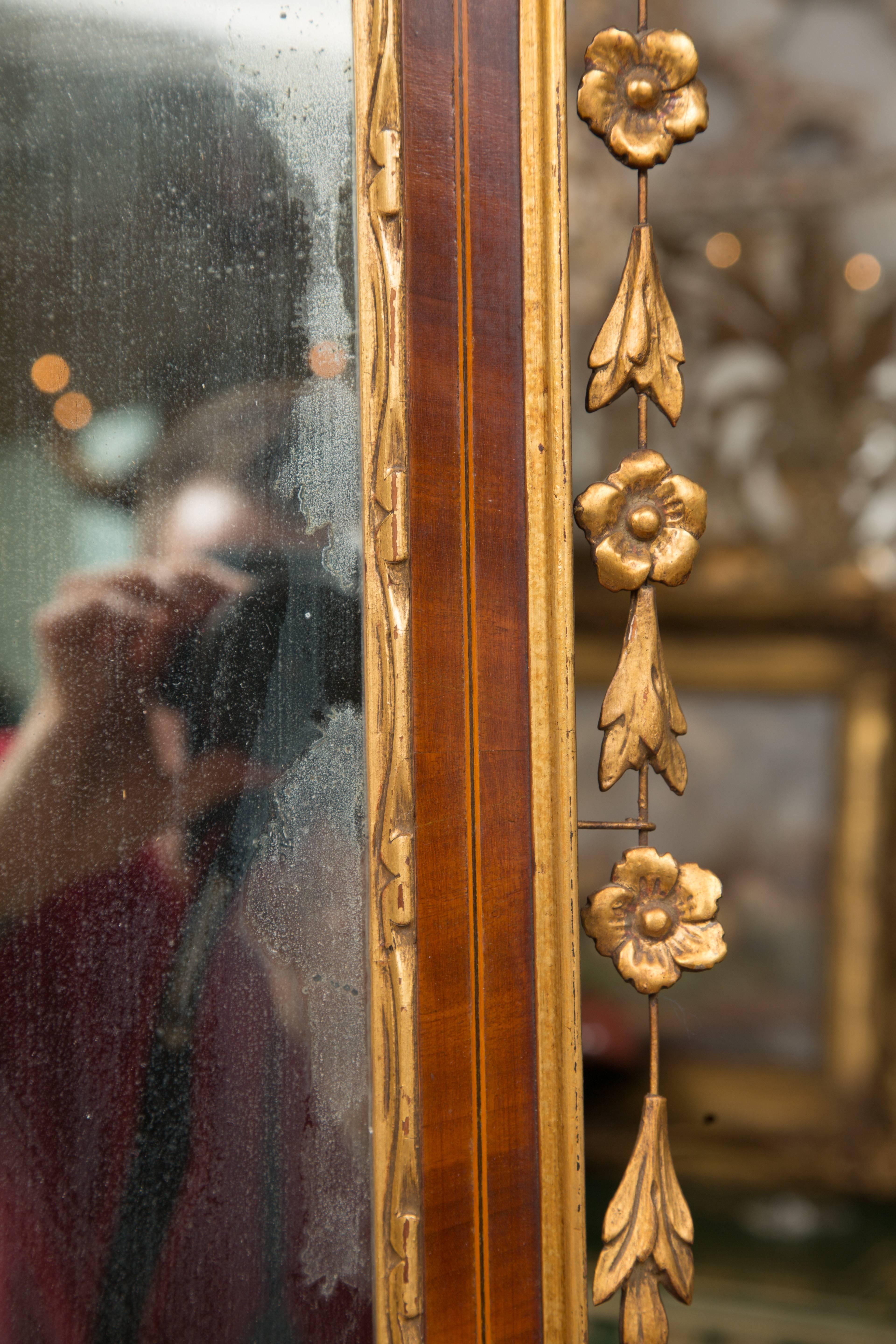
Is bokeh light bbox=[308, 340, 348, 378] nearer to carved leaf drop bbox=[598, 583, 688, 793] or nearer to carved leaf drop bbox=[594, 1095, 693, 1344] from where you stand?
carved leaf drop bbox=[598, 583, 688, 793]

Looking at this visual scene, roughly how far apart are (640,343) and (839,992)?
3.03 ft

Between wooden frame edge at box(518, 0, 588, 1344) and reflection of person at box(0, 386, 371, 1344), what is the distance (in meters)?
0.10

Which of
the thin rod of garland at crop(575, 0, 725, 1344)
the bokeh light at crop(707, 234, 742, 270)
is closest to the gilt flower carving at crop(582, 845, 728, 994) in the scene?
the thin rod of garland at crop(575, 0, 725, 1344)

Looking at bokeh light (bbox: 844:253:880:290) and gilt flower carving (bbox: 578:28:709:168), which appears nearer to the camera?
gilt flower carving (bbox: 578:28:709:168)

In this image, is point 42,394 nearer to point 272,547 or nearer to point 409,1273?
point 272,547

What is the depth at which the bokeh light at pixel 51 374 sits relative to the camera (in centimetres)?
47

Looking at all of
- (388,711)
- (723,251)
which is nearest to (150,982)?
(388,711)

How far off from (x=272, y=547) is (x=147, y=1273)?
346mm

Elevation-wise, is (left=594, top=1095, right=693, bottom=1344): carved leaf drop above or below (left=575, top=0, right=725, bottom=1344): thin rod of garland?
below

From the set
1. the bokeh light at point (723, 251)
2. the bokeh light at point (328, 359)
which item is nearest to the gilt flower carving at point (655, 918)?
Result: the bokeh light at point (328, 359)

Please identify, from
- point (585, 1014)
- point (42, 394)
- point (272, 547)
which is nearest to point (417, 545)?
point (272, 547)

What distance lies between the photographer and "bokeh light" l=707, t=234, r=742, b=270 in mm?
1178

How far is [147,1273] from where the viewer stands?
0.47m

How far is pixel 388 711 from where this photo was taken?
466 mm
